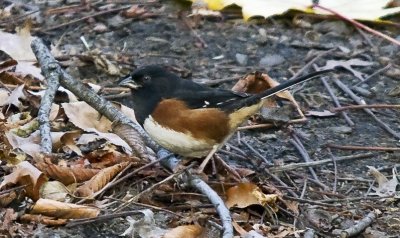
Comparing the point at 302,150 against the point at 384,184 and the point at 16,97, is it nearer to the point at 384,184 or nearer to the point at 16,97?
the point at 384,184

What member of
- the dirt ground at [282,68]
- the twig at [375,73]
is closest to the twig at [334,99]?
the dirt ground at [282,68]

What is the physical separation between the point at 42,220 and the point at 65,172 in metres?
0.33

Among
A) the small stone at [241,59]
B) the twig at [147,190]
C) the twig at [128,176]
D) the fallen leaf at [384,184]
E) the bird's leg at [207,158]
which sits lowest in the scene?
the fallen leaf at [384,184]

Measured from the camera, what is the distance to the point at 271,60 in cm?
513

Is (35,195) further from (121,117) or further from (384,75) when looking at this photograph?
(384,75)

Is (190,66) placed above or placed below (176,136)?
below

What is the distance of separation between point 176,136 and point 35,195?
2.04 feet

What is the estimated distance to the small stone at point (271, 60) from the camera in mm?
5086

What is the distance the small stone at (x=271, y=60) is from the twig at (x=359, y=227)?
189cm

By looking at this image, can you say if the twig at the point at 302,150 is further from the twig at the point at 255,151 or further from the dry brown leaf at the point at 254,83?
the dry brown leaf at the point at 254,83

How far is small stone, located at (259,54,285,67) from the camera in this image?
509 cm

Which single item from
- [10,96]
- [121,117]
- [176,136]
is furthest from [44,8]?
[176,136]

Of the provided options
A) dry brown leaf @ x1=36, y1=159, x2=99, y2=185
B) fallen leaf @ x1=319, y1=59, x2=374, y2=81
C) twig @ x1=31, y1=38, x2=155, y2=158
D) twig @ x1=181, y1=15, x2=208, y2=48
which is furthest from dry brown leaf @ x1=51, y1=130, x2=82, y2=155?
fallen leaf @ x1=319, y1=59, x2=374, y2=81

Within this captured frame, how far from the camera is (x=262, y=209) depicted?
3.34 meters
